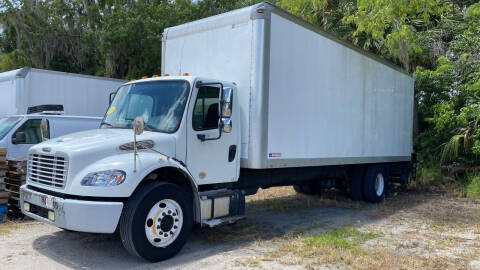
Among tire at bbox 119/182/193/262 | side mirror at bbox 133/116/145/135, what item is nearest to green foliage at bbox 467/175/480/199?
tire at bbox 119/182/193/262

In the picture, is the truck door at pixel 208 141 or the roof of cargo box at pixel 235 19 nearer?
the truck door at pixel 208 141

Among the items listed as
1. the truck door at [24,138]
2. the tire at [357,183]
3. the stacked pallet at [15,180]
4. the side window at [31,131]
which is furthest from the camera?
the tire at [357,183]

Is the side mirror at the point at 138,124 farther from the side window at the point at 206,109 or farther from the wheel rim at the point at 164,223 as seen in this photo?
the side window at the point at 206,109

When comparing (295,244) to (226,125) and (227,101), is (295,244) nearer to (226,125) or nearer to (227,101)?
(226,125)

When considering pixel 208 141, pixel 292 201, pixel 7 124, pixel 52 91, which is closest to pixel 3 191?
pixel 7 124

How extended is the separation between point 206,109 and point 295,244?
2349 millimetres

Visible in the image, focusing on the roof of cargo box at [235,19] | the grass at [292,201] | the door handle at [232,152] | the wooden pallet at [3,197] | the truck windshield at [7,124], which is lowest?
the grass at [292,201]

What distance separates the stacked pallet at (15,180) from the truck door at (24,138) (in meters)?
0.86

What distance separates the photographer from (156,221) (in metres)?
5.50

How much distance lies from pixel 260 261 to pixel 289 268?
0.43 m

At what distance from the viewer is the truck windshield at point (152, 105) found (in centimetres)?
608

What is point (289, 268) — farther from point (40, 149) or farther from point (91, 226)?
point (40, 149)

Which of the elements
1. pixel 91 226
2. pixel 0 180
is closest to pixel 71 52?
pixel 0 180

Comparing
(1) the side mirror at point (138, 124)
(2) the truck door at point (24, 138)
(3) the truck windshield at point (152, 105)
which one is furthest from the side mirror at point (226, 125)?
(2) the truck door at point (24, 138)
